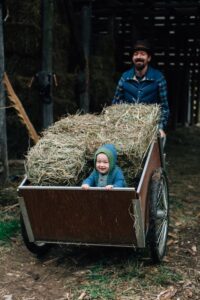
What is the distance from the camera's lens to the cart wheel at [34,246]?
186 inches

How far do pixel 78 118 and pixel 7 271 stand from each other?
170 centimetres

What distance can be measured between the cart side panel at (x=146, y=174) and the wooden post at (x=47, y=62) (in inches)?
130

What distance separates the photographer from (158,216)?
A: 4738 mm

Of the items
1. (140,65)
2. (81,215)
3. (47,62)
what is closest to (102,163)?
(81,215)

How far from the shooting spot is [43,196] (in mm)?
4371

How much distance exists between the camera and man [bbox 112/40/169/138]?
5.70 m

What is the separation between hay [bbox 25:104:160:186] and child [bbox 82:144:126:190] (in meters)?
0.15

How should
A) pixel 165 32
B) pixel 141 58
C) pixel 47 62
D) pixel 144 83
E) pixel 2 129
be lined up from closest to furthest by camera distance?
pixel 141 58
pixel 144 83
pixel 2 129
pixel 47 62
pixel 165 32

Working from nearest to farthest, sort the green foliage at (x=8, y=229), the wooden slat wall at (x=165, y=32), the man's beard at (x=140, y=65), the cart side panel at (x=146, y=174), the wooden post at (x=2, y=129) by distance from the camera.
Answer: the cart side panel at (x=146, y=174), the green foliage at (x=8, y=229), the man's beard at (x=140, y=65), the wooden post at (x=2, y=129), the wooden slat wall at (x=165, y=32)

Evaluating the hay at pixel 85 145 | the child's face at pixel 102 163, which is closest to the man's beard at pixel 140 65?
the hay at pixel 85 145

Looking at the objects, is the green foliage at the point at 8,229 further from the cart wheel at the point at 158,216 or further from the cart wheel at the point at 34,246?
the cart wheel at the point at 158,216

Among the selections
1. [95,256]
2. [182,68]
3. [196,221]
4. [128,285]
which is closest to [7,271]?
[95,256]

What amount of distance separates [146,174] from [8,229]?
6.50 feet

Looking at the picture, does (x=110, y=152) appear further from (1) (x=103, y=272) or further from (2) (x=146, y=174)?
(1) (x=103, y=272)
